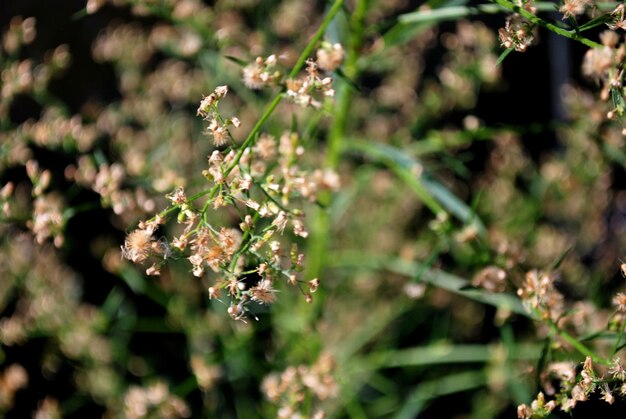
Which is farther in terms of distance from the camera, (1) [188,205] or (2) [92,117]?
(2) [92,117]

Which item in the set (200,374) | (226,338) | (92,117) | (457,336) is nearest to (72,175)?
(92,117)

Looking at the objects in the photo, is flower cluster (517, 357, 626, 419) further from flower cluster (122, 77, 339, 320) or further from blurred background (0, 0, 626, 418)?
flower cluster (122, 77, 339, 320)

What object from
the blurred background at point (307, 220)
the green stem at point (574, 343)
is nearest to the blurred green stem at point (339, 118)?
the blurred background at point (307, 220)

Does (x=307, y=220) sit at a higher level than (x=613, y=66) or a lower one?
lower

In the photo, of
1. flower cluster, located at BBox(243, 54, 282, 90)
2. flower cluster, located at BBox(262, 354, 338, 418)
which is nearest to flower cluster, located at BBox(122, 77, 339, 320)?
flower cluster, located at BBox(243, 54, 282, 90)

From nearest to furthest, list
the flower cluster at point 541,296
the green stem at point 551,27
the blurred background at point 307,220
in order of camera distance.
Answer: the green stem at point 551,27
the flower cluster at point 541,296
the blurred background at point 307,220

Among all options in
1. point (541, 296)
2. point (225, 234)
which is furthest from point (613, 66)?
point (225, 234)

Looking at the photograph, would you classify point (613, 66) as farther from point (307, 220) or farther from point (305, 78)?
point (307, 220)

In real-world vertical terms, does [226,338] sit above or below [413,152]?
below

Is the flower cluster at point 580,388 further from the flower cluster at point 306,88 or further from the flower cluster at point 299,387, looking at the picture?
the flower cluster at point 306,88

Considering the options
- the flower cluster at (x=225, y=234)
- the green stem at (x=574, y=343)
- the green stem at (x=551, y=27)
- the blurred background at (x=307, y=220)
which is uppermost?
the green stem at (x=551, y=27)

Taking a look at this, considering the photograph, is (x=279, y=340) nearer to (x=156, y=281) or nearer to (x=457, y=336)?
(x=156, y=281)
